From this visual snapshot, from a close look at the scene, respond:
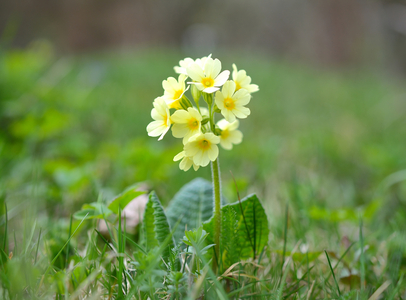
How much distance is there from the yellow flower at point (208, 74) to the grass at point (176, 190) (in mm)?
372

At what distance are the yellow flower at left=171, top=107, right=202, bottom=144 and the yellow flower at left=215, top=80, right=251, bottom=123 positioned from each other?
0.06 meters

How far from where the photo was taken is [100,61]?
207 inches

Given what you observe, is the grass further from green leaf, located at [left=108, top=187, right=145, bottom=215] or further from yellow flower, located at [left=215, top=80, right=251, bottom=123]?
yellow flower, located at [left=215, top=80, right=251, bottom=123]

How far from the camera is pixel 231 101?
0.72 meters

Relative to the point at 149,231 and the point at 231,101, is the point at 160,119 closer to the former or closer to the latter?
the point at 231,101

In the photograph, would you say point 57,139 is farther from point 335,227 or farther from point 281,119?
point 281,119

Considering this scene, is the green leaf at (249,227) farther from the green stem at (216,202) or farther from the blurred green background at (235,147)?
the blurred green background at (235,147)

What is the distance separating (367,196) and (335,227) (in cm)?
61

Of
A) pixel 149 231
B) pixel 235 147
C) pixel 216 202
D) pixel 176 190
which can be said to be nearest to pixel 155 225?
pixel 149 231

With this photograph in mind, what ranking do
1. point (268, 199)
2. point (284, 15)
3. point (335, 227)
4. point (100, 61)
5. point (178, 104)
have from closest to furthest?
1. point (178, 104)
2. point (335, 227)
3. point (268, 199)
4. point (100, 61)
5. point (284, 15)

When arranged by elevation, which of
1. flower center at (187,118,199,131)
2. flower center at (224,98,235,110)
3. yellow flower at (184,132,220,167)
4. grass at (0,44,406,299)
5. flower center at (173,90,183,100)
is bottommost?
grass at (0,44,406,299)

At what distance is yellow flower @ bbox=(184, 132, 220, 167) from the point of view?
0.67m

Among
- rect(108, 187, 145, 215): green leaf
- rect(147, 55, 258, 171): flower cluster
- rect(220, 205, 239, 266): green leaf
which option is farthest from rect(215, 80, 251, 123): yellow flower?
rect(108, 187, 145, 215): green leaf

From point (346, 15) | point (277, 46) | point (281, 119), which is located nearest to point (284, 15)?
point (277, 46)
